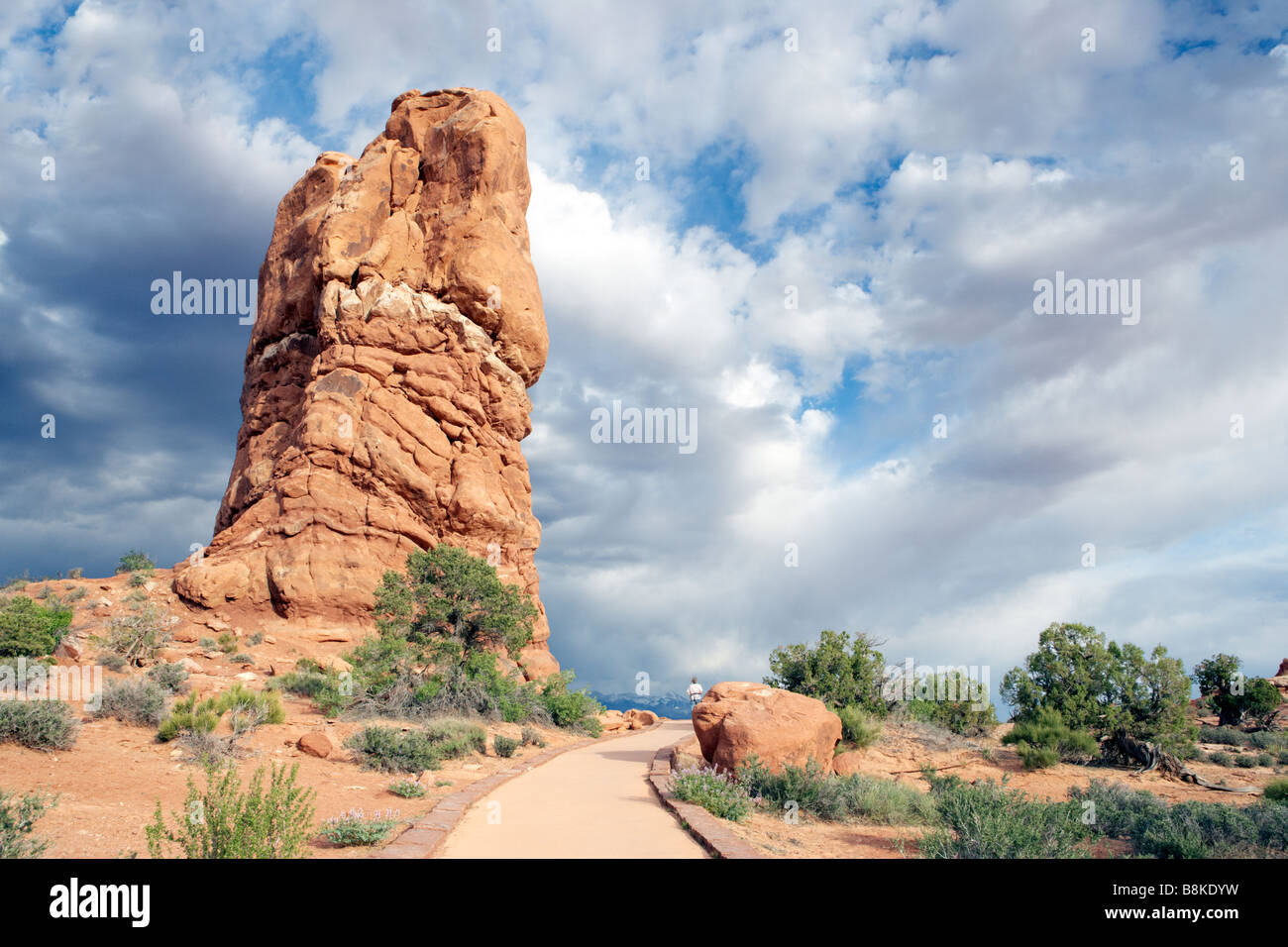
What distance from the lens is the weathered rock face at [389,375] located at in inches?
1012

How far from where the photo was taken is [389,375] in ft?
94.6

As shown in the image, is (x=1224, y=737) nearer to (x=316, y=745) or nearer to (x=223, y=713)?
(x=316, y=745)

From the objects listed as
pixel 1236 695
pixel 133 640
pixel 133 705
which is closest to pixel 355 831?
pixel 133 705

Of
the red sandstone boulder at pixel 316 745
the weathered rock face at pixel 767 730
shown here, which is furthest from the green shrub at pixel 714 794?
the red sandstone boulder at pixel 316 745

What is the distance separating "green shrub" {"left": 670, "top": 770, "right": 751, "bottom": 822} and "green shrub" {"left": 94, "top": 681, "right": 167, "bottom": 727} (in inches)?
352

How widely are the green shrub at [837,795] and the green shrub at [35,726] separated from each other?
9.42 m

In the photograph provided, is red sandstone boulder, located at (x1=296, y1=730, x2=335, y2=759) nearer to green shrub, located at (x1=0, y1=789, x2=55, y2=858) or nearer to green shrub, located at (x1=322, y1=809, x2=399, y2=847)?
green shrub, located at (x1=322, y1=809, x2=399, y2=847)

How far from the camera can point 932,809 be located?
28.1ft

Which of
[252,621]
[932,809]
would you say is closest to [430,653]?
[252,621]

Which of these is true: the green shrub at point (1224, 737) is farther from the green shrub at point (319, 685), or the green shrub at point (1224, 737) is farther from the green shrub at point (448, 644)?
the green shrub at point (319, 685)

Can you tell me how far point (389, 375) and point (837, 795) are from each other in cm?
2552
